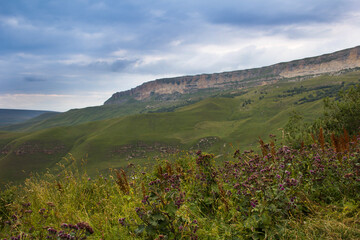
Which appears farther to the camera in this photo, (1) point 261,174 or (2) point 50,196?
(2) point 50,196

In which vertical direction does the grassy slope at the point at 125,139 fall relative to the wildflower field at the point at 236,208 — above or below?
below

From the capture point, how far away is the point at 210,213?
16.3 feet

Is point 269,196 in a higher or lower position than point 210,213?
higher

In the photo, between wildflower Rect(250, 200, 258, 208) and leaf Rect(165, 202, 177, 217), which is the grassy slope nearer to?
wildflower Rect(250, 200, 258, 208)

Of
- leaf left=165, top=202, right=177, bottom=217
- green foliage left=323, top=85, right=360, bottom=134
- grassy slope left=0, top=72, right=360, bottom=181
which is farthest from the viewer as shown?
grassy slope left=0, top=72, right=360, bottom=181

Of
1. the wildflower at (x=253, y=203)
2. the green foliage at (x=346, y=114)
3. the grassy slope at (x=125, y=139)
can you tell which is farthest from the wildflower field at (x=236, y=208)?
the grassy slope at (x=125, y=139)

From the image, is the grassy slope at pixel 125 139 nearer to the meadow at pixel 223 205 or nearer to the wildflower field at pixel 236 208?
the meadow at pixel 223 205

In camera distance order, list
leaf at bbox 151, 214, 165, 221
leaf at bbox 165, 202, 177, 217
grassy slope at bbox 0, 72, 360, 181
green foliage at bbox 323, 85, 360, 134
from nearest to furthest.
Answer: leaf at bbox 151, 214, 165, 221, leaf at bbox 165, 202, 177, 217, green foliage at bbox 323, 85, 360, 134, grassy slope at bbox 0, 72, 360, 181

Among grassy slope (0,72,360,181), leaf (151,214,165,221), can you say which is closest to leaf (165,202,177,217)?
leaf (151,214,165,221)

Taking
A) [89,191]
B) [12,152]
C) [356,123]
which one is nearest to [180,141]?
[12,152]

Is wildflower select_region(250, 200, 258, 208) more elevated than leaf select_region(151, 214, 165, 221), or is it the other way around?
leaf select_region(151, 214, 165, 221)

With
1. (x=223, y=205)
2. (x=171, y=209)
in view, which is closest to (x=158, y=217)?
(x=171, y=209)

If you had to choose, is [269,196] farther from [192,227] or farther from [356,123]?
[356,123]

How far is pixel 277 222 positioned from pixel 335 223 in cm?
86
